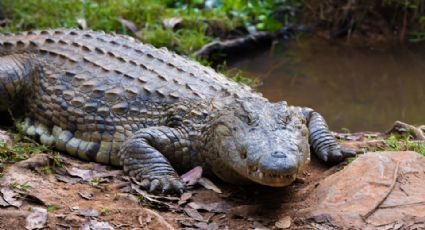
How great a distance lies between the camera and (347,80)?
29.2ft

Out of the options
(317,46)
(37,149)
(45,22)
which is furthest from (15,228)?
(317,46)

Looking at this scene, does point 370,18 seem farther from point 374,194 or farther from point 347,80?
point 374,194

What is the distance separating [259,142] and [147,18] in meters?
5.43

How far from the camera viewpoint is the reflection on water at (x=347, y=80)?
7.51 meters

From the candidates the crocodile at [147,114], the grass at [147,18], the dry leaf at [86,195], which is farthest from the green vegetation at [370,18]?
the dry leaf at [86,195]

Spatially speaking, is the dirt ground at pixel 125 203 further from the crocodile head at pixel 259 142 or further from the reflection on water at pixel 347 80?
the reflection on water at pixel 347 80

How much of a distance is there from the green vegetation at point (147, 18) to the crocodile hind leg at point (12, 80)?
2.50 m

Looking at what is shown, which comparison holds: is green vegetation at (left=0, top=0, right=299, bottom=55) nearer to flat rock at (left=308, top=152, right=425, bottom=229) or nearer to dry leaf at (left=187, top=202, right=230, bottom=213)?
dry leaf at (left=187, top=202, right=230, bottom=213)

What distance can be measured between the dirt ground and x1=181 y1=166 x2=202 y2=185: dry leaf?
7cm

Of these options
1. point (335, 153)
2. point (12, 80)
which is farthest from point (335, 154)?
point (12, 80)

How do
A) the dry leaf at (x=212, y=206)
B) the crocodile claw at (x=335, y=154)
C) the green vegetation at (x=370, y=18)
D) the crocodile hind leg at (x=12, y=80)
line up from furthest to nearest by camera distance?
1. the green vegetation at (x=370, y=18)
2. the crocodile hind leg at (x=12, y=80)
3. the crocodile claw at (x=335, y=154)
4. the dry leaf at (x=212, y=206)

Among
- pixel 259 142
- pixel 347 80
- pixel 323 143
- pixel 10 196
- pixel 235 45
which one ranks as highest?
pixel 259 142

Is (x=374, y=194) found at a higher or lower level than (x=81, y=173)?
higher

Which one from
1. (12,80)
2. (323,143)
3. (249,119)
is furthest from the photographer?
(12,80)
